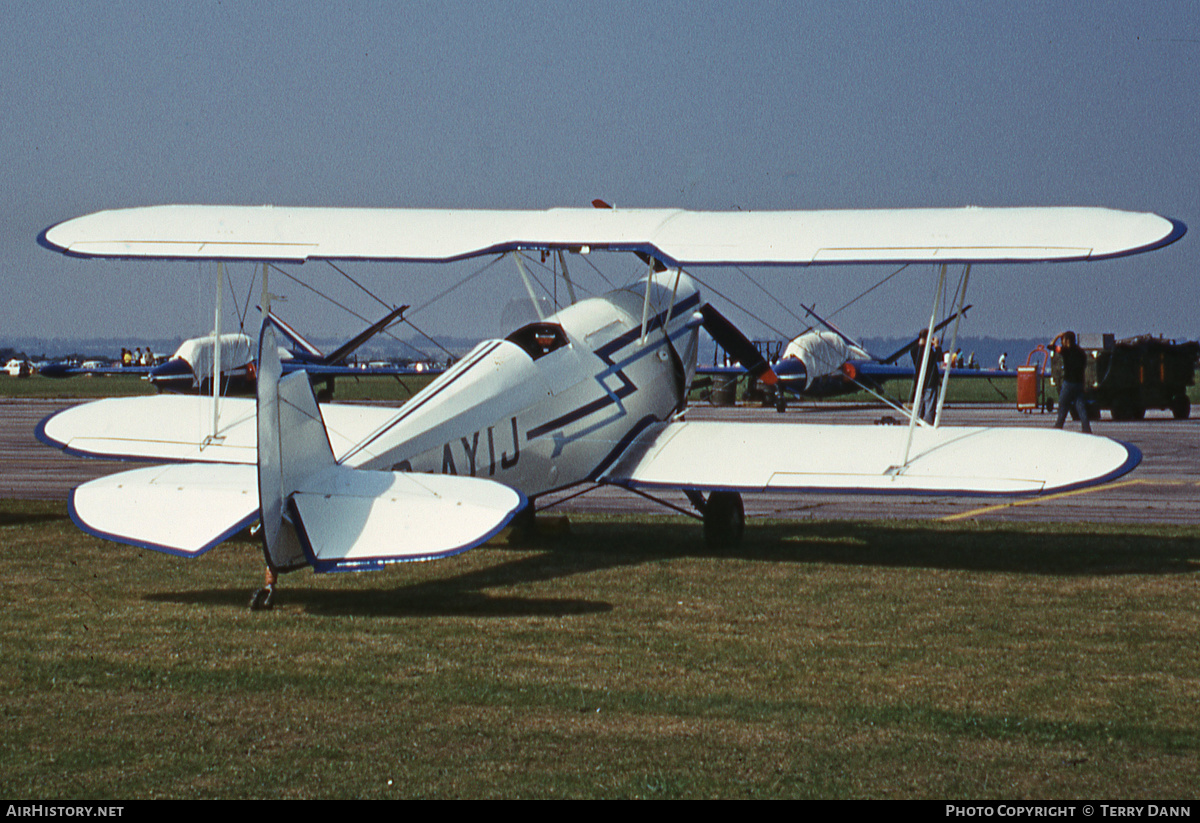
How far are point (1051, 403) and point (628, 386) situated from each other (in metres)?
28.5

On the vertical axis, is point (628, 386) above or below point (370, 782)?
above

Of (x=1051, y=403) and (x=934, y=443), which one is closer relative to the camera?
(x=934, y=443)

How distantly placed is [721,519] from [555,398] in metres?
2.02

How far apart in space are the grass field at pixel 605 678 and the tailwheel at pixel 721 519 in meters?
0.88

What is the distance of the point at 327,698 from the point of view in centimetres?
631

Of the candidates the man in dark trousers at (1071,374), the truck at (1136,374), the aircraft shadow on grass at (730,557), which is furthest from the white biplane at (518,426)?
the truck at (1136,374)

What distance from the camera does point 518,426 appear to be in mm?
10688

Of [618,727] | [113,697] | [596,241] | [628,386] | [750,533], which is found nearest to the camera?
[618,727]

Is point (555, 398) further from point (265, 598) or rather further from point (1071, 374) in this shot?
point (1071, 374)

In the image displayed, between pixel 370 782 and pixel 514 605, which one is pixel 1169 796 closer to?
pixel 370 782

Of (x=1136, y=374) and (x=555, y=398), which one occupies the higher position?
(x=555, y=398)

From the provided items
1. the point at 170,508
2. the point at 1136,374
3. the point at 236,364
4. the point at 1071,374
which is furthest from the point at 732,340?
the point at 236,364

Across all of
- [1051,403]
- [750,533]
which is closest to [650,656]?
[750,533]

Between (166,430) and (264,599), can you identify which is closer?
(264,599)
